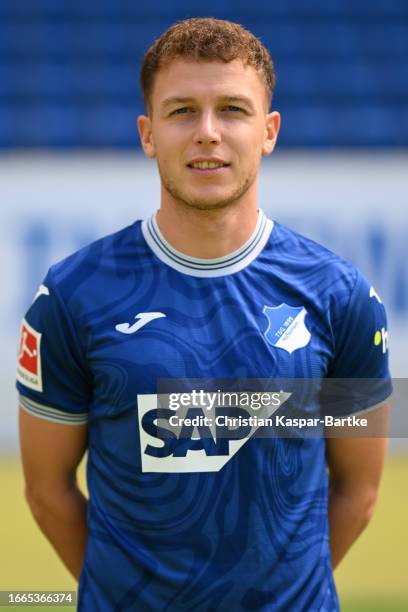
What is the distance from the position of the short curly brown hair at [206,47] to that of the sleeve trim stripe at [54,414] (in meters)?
0.68

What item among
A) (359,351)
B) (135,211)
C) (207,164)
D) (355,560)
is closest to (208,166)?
Result: (207,164)

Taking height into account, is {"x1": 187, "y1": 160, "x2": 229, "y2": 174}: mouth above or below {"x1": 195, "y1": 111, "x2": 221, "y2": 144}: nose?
below

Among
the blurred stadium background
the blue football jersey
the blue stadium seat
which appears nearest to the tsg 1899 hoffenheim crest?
the blue football jersey

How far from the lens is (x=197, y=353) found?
2.05 metres

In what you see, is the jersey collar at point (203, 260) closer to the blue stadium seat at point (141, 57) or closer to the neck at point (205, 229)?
the neck at point (205, 229)

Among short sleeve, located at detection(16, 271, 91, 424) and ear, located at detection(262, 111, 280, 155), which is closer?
short sleeve, located at detection(16, 271, 91, 424)

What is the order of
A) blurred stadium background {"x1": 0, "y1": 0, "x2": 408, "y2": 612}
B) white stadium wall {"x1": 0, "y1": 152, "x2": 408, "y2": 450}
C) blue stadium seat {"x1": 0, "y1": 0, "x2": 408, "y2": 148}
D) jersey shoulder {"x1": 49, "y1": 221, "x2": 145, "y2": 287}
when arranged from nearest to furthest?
jersey shoulder {"x1": 49, "y1": 221, "x2": 145, "y2": 287}, blurred stadium background {"x1": 0, "y1": 0, "x2": 408, "y2": 612}, white stadium wall {"x1": 0, "y1": 152, "x2": 408, "y2": 450}, blue stadium seat {"x1": 0, "y1": 0, "x2": 408, "y2": 148}

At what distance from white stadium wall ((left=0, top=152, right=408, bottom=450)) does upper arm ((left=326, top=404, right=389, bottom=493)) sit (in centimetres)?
479

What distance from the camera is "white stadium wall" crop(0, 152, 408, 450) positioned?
6969mm

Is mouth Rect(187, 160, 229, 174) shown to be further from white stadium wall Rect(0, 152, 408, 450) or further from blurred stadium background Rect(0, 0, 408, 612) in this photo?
white stadium wall Rect(0, 152, 408, 450)

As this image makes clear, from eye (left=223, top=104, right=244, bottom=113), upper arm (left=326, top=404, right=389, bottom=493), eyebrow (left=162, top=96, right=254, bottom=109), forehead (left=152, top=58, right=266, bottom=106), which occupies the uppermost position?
forehead (left=152, top=58, right=266, bottom=106)

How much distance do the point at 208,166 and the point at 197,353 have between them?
375 millimetres

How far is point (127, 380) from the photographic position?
204 centimetres

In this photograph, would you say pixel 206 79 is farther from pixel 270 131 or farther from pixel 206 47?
pixel 270 131
